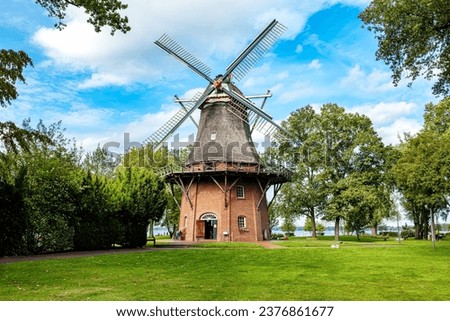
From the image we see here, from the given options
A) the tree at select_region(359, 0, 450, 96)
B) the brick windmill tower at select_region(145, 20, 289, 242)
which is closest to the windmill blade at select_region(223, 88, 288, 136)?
the brick windmill tower at select_region(145, 20, 289, 242)

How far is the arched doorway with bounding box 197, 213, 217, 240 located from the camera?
31.9 metres

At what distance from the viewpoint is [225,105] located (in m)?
34.2

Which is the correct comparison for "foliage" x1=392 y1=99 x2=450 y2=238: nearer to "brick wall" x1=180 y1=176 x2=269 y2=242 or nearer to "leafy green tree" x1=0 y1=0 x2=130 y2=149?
"brick wall" x1=180 y1=176 x2=269 y2=242

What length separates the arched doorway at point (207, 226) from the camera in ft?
105

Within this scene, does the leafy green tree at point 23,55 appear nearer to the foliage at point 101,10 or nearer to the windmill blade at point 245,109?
the foliage at point 101,10

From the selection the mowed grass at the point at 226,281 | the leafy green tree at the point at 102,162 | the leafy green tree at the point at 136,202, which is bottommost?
the mowed grass at the point at 226,281

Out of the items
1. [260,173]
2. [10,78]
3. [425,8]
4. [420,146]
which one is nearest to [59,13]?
[10,78]

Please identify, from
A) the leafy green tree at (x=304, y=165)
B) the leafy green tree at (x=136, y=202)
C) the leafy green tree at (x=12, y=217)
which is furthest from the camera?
the leafy green tree at (x=304, y=165)

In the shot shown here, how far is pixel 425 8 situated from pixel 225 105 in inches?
859

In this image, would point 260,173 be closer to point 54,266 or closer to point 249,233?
point 249,233

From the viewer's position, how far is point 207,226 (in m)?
33.1

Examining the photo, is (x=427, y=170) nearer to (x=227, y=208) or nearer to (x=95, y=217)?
(x=227, y=208)

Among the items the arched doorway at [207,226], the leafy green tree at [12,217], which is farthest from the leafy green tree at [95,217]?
the arched doorway at [207,226]

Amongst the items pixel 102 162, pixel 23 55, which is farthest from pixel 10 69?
pixel 102 162
